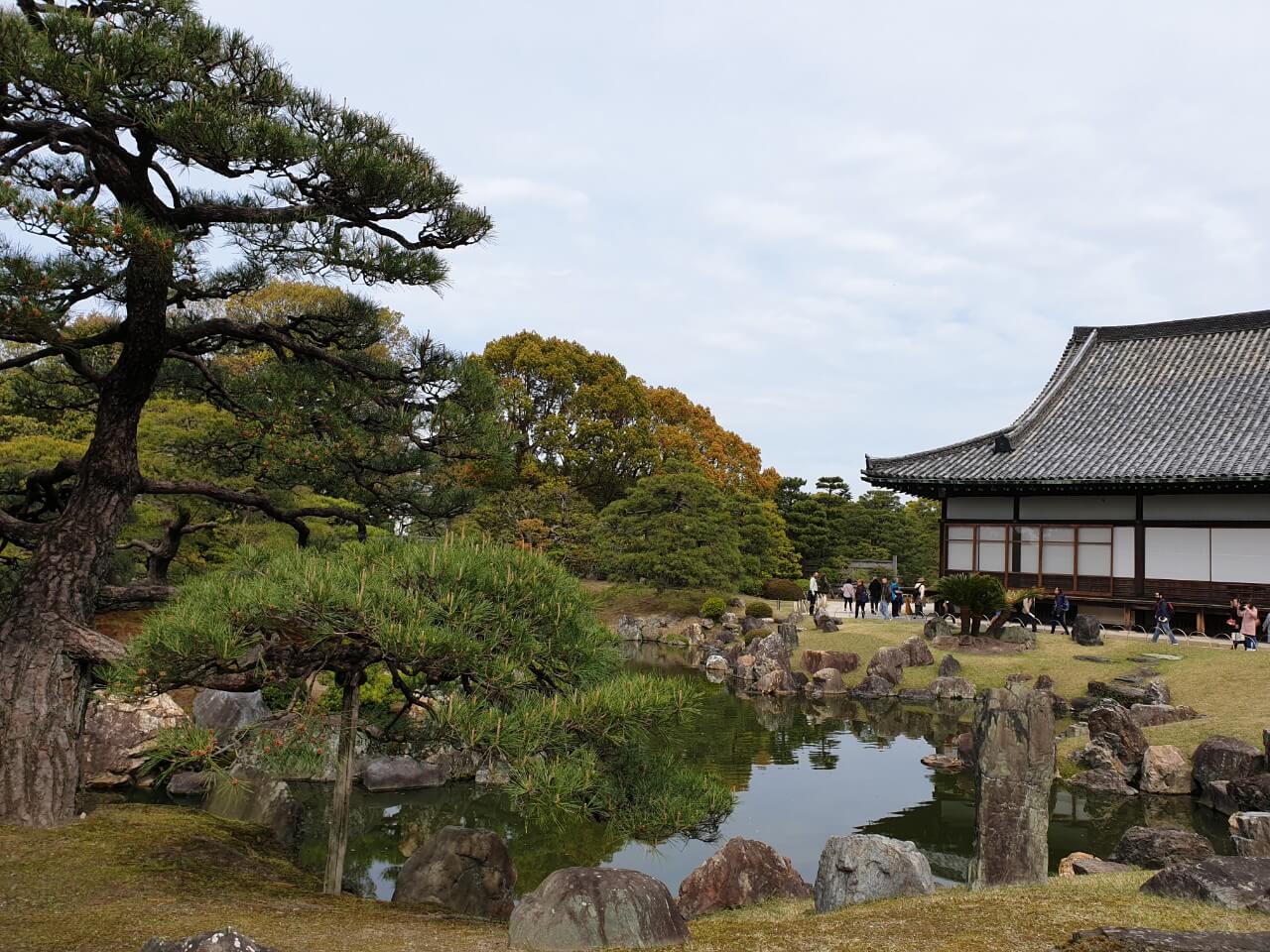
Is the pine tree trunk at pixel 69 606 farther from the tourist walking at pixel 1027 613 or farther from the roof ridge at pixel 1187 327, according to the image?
the roof ridge at pixel 1187 327

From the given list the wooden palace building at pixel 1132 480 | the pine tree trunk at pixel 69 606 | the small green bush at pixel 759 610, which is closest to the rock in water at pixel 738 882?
the pine tree trunk at pixel 69 606

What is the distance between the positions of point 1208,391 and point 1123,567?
559 centimetres

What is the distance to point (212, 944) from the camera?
13.0 feet

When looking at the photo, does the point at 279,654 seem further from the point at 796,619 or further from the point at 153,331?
the point at 796,619

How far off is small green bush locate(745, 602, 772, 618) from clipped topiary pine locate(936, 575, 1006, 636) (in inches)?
345

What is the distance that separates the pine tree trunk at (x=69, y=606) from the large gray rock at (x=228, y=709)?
480 cm

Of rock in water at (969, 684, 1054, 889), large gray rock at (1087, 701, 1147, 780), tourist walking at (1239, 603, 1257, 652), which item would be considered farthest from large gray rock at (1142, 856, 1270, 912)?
tourist walking at (1239, 603, 1257, 652)

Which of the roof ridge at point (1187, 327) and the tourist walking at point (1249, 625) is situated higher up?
the roof ridge at point (1187, 327)

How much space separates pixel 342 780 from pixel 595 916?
2.28 metres

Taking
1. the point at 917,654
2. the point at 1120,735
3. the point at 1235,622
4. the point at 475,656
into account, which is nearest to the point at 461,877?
the point at 475,656

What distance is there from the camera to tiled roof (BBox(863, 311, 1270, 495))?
68.7ft

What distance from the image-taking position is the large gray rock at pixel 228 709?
469 inches

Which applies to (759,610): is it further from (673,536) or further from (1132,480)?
(1132,480)

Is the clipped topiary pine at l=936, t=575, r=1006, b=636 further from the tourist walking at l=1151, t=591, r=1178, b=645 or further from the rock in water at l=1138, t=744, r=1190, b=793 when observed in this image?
Answer: the rock in water at l=1138, t=744, r=1190, b=793
